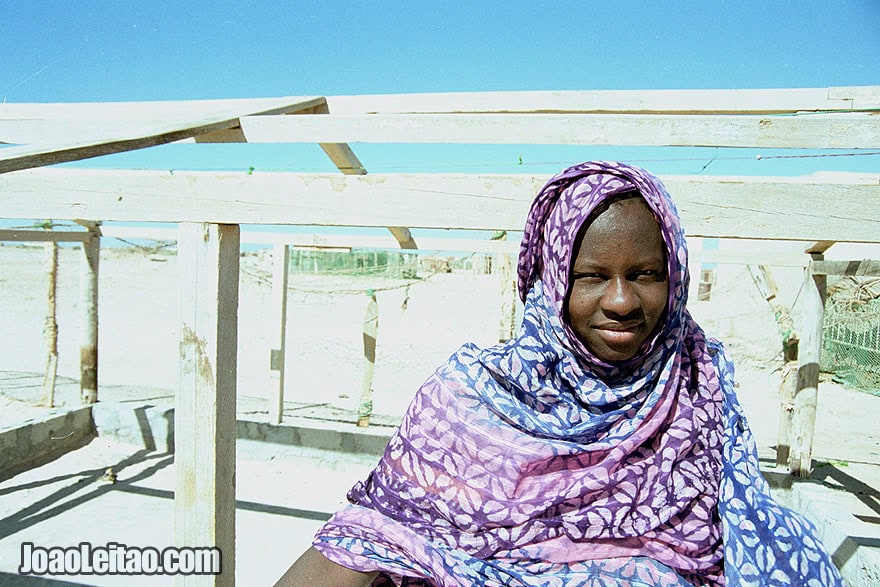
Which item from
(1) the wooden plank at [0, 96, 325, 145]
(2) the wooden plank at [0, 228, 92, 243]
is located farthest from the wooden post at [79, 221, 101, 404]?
(1) the wooden plank at [0, 96, 325, 145]

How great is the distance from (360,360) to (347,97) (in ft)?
35.6

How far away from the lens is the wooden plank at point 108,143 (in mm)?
1497

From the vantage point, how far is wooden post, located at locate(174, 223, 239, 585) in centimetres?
181

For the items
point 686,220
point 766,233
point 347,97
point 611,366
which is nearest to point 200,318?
point 611,366

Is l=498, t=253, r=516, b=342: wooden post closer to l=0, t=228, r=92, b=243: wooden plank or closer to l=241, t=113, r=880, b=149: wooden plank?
l=0, t=228, r=92, b=243: wooden plank

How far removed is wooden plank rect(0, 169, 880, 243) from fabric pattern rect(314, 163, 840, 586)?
220mm

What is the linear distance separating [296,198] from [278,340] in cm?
476

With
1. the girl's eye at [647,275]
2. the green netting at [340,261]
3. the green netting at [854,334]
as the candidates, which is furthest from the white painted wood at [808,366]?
the green netting at [340,261]

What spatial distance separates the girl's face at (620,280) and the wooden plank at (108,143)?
127 centimetres

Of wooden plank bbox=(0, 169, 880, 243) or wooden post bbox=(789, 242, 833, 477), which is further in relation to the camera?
wooden post bbox=(789, 242, 833, 477)

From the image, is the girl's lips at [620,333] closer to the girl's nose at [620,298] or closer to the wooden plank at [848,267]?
the girl's nose at [620,298]

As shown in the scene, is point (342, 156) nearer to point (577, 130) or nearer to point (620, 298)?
point (577, 130)

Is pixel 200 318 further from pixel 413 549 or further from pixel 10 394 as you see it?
pixel 10 394

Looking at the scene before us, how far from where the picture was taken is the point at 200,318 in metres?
1.82
